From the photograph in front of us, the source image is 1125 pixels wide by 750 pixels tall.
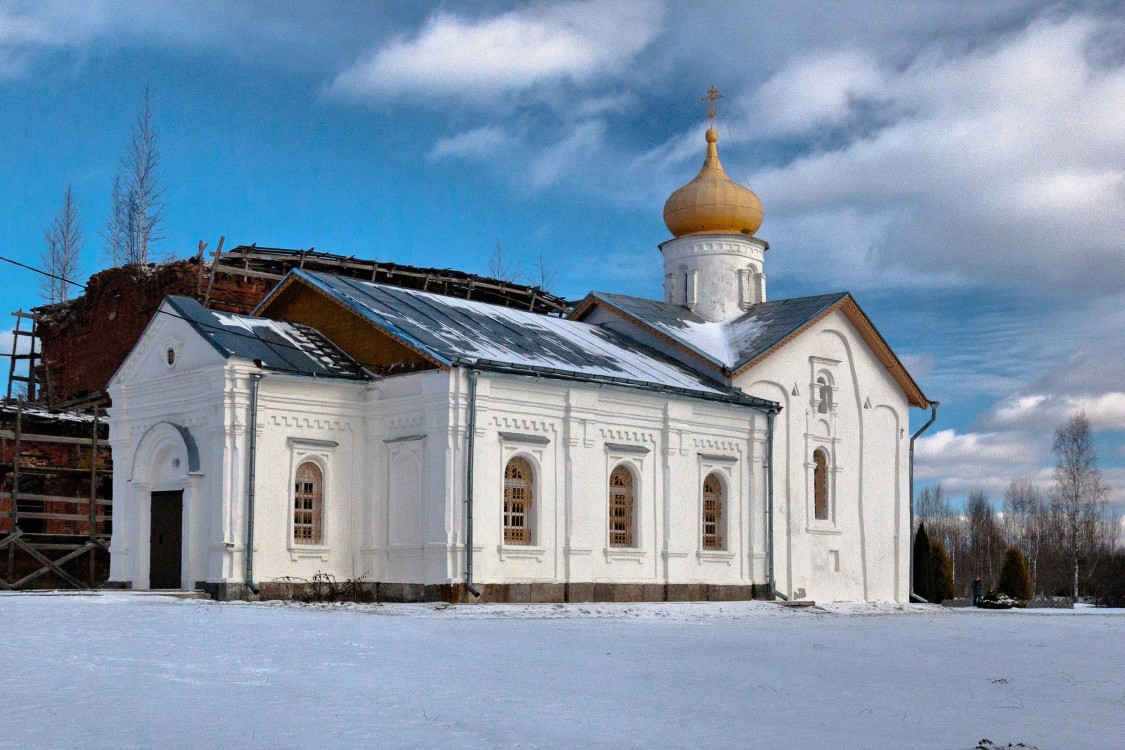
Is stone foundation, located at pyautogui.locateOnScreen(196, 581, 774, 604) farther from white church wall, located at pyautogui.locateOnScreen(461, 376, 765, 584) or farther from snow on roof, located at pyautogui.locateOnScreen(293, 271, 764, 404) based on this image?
snow on roof, located at pyautogui.locateOnScreen(293, 271, 764, 404)

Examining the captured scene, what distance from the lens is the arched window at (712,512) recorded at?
2548 centimetres

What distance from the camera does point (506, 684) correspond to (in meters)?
10.7

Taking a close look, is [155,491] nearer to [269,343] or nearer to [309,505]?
[309,505]

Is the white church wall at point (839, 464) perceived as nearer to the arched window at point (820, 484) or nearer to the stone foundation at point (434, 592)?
the arched window at point (820, 484)

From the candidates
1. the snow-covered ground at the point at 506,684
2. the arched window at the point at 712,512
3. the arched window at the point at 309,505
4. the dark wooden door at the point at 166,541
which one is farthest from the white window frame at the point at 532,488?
the dark wooden door at the point at 166,541

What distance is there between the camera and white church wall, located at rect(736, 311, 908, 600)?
1087 inches

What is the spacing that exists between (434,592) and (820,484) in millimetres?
11088

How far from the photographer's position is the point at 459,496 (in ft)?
69.0

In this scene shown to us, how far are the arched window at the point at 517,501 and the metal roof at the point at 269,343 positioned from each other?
284cm

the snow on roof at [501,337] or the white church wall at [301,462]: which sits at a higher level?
the snow on roof at [501,337]

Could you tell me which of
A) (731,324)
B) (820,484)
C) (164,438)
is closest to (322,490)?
(164,438)

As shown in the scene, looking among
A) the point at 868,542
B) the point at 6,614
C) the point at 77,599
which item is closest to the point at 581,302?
the point at 868,542

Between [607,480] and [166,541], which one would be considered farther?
[607,480]

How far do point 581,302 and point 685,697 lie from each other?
20.2 meters
